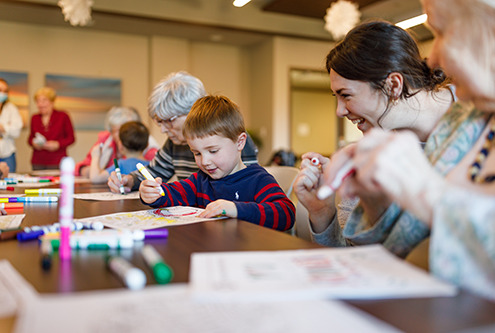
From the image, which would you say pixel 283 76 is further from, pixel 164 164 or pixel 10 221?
pixel 10 221

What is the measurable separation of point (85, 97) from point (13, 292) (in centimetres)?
661

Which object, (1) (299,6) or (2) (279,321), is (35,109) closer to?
(1) (299,6)

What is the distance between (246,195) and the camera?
5.09 ft

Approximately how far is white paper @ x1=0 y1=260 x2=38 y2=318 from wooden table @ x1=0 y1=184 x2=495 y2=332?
0.05 feet

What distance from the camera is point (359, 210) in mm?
959

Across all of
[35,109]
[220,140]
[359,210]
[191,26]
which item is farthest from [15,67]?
[359,210]

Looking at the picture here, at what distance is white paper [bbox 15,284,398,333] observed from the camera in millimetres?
465

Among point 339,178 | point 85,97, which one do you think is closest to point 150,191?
point 339,178

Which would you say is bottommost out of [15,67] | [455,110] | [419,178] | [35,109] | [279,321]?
[279,321]

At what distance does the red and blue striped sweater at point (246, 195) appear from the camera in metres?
1.31

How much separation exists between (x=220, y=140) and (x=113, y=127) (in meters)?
1.96

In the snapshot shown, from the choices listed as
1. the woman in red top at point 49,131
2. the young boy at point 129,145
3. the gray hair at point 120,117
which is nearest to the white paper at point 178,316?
the young boy at point 129,145

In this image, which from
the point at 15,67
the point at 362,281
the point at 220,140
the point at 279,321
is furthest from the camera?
the point at 15,67

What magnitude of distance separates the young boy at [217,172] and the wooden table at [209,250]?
0.37 meters
